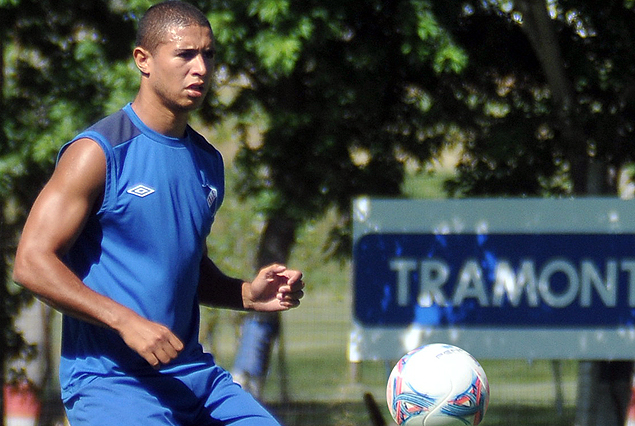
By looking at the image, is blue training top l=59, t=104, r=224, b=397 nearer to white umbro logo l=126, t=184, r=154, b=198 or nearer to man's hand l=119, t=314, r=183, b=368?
white umbro logo l=126, t=184, r=154, b=198

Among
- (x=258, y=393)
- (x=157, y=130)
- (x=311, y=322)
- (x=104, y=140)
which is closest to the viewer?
(x=104, y=140)

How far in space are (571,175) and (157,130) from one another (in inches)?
209

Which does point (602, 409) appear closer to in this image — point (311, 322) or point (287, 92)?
point (287, 92)

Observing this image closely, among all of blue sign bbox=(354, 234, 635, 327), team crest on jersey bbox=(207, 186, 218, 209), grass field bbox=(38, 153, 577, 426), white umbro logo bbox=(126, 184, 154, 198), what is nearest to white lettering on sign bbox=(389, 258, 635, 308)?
blue sign bbox=(354, 234, 635, 327)

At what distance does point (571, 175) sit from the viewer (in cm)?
761

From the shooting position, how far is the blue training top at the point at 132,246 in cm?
275

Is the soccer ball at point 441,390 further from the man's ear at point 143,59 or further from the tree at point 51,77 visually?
the tree at point 51,77

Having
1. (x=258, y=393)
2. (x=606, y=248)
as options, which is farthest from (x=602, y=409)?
(x=258, y=393)

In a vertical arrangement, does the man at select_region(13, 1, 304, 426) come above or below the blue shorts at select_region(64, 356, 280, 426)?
A: above

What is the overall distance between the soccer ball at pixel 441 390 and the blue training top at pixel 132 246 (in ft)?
5.01

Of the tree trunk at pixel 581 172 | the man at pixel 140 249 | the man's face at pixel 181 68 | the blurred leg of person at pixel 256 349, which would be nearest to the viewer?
the man at pixel 140 249

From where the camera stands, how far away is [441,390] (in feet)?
13.3

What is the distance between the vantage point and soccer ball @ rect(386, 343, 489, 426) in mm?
4078

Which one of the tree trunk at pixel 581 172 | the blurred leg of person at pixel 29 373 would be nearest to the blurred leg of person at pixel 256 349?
the blurred leg of person at pixel 29 373
